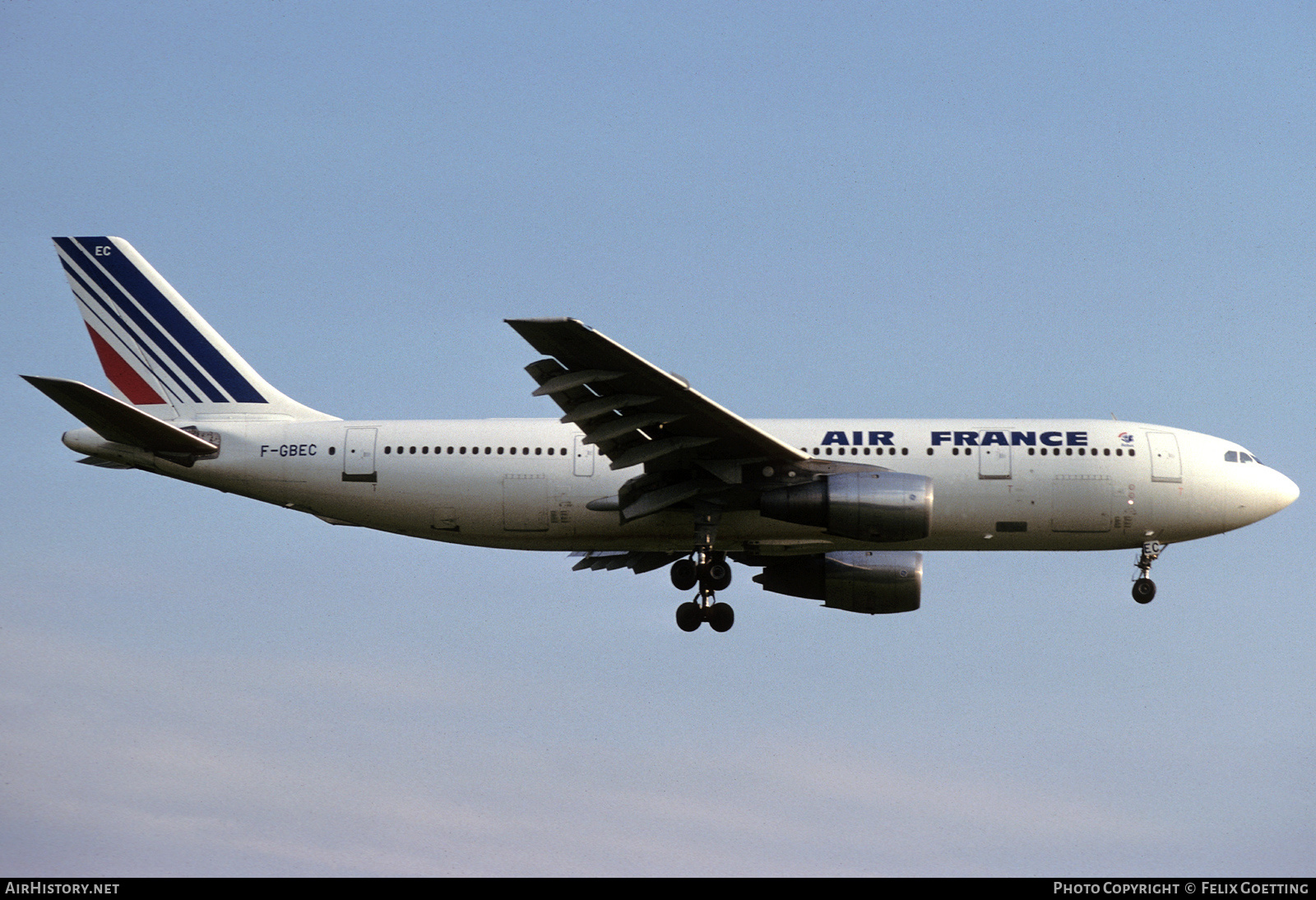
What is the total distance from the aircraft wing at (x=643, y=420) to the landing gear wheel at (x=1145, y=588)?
831 cm

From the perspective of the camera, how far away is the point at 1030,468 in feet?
103

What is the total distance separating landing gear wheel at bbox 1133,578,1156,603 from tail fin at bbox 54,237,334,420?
728 inches

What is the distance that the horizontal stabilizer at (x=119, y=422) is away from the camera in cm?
2812

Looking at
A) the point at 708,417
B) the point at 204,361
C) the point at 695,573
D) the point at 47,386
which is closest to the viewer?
the point at 47,386

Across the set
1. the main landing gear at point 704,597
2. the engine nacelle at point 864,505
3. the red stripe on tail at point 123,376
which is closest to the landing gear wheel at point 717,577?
the main landing gear at point 704,597

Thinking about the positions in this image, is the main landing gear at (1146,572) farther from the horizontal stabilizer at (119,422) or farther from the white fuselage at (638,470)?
the horizontal stabilizer at (119,422)

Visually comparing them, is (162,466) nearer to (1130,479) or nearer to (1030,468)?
(1030,468)

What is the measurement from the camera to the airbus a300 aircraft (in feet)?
99.6

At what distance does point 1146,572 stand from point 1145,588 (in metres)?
0.38

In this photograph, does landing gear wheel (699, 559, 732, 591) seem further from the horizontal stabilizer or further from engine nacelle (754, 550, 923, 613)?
the horizontal stabilizer

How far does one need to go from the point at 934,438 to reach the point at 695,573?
590cm

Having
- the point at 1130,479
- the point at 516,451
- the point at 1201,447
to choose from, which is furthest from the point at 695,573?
the point at 1201,447
